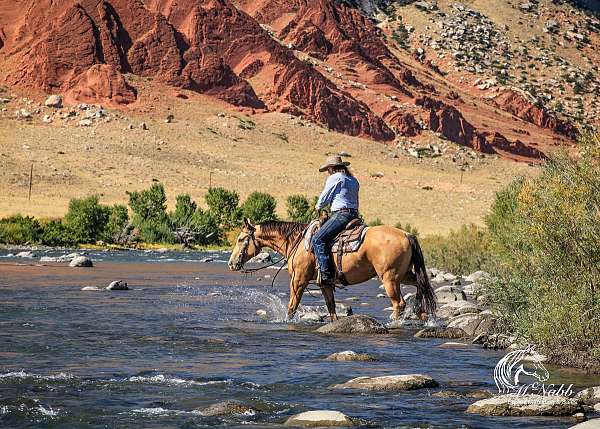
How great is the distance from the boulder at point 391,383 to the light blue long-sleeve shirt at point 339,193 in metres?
6.14

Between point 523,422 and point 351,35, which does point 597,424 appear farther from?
point 351,35

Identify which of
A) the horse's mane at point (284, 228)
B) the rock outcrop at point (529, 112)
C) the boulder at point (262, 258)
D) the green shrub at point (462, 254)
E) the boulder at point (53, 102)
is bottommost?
the boulder at point (262, 258)

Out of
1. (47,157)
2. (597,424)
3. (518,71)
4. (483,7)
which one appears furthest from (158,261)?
(483,7)

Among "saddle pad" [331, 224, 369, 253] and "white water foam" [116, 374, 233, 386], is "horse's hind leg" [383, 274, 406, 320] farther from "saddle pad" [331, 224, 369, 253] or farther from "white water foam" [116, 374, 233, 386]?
"white water foam" [116, 374, 233, 386]

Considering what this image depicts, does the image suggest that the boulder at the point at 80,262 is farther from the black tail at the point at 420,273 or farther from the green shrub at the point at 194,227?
the green shrub at the point at 194,227

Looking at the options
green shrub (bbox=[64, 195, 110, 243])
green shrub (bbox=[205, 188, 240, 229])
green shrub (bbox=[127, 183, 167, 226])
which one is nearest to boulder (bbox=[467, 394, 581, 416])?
green shrub (bbox=[64, 195, 110, 243])

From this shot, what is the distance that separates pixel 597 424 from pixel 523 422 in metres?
1.31

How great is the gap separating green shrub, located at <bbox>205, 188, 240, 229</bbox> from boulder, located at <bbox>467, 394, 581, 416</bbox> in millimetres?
59164

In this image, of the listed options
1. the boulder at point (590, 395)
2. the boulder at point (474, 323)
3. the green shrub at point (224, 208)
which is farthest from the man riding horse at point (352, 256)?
the green shrub at point (224, 208)

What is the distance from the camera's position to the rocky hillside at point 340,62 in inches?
4936

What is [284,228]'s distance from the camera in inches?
739

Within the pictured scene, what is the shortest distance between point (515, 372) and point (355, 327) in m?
4.91

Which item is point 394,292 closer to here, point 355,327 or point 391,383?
point 355,327

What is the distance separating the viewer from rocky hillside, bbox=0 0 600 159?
125375 mm
